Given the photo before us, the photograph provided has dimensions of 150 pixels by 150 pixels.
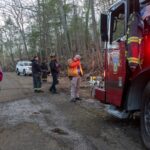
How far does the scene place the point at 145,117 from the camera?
649cm

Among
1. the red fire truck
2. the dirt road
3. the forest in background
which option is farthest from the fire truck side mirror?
the forest in background

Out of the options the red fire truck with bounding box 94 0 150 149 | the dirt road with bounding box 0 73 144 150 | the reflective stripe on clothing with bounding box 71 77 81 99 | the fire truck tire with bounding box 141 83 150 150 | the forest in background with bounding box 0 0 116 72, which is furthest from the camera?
the forest in background with bounding box 0 0 116 72

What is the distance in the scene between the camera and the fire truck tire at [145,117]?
20.7 ft

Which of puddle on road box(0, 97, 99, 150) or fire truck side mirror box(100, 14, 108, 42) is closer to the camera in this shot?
puddle on road box(0, 97, 99, 150)

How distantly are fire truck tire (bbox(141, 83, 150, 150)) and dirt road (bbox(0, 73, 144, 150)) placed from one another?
0.81 feet

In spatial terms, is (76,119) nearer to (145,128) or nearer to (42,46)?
(145,128)

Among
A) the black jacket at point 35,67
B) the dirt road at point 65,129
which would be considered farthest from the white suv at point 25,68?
the dirt road at point 65,129

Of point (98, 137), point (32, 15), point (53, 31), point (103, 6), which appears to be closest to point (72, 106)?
point (98, 137)

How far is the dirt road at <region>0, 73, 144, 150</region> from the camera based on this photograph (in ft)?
22.2

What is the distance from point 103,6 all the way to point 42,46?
600 inches

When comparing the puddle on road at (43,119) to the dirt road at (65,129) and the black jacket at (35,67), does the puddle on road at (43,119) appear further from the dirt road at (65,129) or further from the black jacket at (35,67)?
the black jacket at (35,67)

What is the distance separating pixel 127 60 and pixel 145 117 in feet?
4.07

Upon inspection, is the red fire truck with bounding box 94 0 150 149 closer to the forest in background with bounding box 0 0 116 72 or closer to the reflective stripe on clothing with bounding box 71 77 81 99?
the reflective stripe on clothing with bounding box 71 77 81 99

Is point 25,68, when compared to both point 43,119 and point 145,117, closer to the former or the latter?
point 43,119
